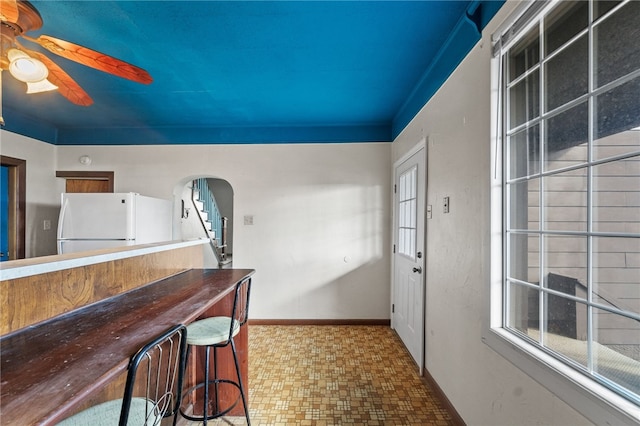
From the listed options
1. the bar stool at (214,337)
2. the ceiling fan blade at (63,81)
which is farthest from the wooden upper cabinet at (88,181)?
the bar stool at (214,337)

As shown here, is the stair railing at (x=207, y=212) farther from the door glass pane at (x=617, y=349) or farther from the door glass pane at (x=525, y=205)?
the door glass pane at (x=617, y=349)

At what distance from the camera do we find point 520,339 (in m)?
1.21

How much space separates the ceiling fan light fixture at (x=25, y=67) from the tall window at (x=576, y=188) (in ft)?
7.38

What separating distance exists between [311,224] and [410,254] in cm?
128

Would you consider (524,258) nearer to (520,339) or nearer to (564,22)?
(520,339)

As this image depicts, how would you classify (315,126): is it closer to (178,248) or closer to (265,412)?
(178,248)

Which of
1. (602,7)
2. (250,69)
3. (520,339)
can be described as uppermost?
(250,69)

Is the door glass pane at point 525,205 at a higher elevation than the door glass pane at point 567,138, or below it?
below

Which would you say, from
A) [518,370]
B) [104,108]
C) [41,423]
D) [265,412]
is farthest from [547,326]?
[104,108]

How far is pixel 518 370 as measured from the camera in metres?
1.17

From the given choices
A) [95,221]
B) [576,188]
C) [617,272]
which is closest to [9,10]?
[95,221]

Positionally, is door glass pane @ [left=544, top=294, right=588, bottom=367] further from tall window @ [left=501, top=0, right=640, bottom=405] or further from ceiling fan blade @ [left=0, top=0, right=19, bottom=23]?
ceiling fan blade @ [left=0, top=0, right=19, bottom=23]

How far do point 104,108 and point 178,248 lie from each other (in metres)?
2.06

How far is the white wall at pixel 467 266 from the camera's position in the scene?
122 cm
